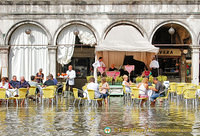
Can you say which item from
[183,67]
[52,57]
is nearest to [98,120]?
[52,57]

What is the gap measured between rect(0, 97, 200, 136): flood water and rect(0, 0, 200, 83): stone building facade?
27.6 feet

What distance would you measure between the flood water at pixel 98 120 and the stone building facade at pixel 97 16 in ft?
27.6

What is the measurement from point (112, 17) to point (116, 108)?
935 centimetres

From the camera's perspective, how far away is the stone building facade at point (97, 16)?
2317 cm

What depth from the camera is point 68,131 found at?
996cm

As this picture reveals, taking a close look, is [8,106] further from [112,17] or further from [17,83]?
[112,17]

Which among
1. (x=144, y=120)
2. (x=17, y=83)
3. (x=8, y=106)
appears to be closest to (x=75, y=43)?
(x=17, y=83)

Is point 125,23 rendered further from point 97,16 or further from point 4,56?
point 4,56

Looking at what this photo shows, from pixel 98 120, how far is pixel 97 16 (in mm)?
12293

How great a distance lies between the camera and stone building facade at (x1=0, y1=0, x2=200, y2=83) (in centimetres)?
2317

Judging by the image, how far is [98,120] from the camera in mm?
11742

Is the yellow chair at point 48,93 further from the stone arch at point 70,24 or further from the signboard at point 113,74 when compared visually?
the stone arch at point 70,24

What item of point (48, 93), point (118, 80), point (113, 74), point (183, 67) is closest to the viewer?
point (48, 93)

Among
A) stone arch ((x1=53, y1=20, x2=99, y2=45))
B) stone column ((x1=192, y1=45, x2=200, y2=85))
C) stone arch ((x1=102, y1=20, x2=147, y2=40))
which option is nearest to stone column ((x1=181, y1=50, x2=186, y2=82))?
stone column ((x1=192, y1=45, x2=200, y2=85))
